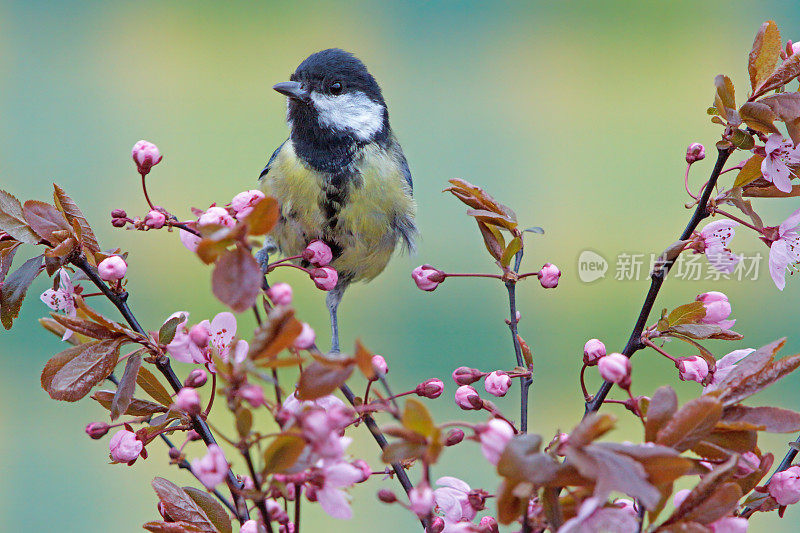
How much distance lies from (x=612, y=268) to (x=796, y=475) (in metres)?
1.34

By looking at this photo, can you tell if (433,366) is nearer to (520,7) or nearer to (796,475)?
(520,7)

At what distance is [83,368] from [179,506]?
99 mm

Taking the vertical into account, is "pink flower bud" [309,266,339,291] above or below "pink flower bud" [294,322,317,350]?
below

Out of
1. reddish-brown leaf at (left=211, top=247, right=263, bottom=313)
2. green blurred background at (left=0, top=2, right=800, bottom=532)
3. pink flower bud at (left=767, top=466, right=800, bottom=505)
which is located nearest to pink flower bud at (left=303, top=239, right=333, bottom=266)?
reddish-brown leaf at (left=211, top=247, right=263, bottom=313)

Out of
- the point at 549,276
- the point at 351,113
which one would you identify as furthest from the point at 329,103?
the point at 549,276

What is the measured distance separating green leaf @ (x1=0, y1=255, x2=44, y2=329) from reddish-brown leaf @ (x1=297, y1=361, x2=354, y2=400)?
0.22 meters

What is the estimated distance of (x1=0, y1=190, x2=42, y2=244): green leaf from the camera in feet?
1.53

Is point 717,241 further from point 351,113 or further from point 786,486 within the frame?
point 351,113

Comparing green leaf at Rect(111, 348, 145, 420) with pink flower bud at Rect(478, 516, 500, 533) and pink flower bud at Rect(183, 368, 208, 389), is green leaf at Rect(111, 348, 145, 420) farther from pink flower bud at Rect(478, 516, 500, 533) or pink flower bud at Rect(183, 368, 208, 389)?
pink flower bud at Rect(478, 516, 500, 533)

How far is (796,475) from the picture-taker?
467 mm

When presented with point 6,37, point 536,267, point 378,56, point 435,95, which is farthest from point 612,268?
point 6,37

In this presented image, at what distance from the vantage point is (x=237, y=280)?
1.15ft

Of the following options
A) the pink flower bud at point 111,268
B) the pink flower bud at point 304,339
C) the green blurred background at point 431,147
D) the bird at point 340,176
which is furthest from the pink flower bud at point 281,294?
A: the green blurred background at point 431,147

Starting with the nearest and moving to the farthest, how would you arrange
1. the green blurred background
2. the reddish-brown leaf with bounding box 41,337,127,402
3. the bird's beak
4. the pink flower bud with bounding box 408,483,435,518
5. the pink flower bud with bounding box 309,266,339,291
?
the pink flower bud with bounding box 408,483,435,518
the reddish-brown leaf with bounding box 41,337,127,402
the pink flower bud with bounding box 309,266,339,291
the bird's beak
the green blurred background
